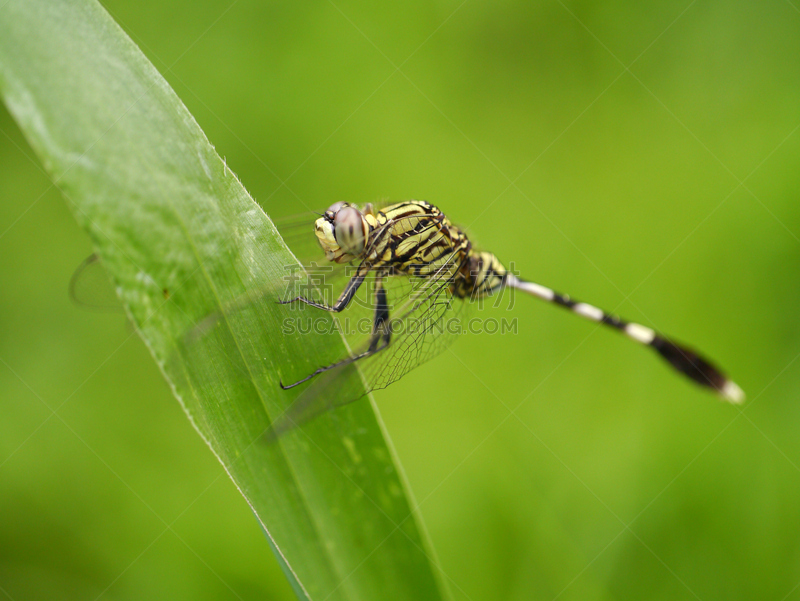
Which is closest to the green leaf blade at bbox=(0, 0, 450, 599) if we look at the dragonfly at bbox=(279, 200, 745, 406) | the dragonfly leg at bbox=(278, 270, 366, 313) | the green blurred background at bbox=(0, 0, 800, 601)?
the dragonfly at bbox=(279, 200, 745, 406)

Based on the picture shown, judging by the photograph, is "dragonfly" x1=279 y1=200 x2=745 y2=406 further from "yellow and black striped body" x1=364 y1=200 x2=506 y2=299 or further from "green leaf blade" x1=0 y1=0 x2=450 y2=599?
"green leaf blade" x1=0 y1=0 x2=450 y2=599

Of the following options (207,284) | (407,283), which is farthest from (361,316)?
(207,284)

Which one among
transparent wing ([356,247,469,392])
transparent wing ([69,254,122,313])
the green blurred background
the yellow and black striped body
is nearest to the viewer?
transparent wing ([356,247,469,392])

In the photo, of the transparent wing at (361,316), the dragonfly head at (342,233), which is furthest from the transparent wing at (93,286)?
the dragonfly head at (342,233)

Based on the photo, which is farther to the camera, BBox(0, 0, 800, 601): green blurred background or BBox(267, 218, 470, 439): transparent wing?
→ BBox(0, 0, 800, 601): green blurred background

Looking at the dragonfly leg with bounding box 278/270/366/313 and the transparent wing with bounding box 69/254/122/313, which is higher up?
the dragonfly leg with bounding box 278/270/366/313

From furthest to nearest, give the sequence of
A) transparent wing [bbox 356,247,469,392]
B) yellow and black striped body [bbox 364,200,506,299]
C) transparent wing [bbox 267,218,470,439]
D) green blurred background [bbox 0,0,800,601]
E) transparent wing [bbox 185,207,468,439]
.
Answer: green blurred background [bbox 0,0,800,601] < yellow and black striped body [bbox 364,200,506,299] < transparent wing [bbox 356,247,469,392] < transparent wing [bbox 267,218,470,439] < transparent wing [bbox 185,207,468,439]

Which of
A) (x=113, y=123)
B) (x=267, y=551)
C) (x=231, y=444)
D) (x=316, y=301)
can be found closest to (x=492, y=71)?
(x=316, y=301)
